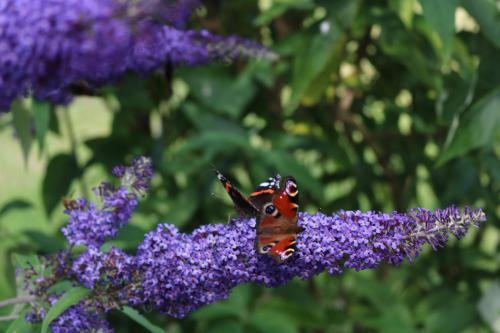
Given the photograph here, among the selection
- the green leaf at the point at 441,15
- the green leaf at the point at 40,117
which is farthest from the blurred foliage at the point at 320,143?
the green leaf at the point at 441,15

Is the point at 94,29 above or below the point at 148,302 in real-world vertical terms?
above

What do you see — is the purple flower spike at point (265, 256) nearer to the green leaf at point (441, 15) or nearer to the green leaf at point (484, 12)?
the green leaf at point (441, 15)

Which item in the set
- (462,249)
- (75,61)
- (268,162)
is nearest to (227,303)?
(268,162)

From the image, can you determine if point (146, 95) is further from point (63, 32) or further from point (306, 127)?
point (63, 32)

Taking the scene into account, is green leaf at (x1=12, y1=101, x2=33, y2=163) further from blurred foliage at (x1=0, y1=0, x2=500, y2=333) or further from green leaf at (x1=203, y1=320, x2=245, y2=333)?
green leaf at (x1=203, y1=320, x2=245, y2=333)

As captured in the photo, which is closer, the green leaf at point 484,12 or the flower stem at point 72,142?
the green leaf at point 484,12

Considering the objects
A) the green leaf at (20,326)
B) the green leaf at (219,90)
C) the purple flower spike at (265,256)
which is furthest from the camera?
the green leaf at (219,90)
